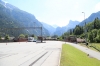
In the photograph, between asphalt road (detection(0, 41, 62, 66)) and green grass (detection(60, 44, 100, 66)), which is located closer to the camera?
asphalt road (detection(0, 41, 62, 66))

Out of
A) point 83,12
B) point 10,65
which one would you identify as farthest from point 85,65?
point 83,12

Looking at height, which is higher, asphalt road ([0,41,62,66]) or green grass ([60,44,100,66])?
asphalt road ([0,41,62,66])

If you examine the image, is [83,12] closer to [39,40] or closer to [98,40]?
[39,40]

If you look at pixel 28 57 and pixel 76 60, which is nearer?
pixel 28 57

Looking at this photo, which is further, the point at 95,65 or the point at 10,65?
the point at 95,65

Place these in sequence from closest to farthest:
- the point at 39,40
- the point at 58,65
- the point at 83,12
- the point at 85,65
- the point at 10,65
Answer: the point at 10,65
the point at 58,65
the point at 85,65
the point at 83,12
the point at 39,40

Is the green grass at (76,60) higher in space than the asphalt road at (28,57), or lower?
lower

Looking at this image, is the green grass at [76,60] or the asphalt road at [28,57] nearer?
the asphalt road at [28,57]

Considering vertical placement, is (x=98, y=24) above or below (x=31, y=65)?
above

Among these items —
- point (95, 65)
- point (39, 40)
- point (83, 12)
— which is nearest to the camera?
point (95, 65)

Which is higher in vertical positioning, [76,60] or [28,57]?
[28,57]

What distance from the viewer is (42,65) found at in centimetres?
1678

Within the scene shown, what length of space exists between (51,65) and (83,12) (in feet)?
217

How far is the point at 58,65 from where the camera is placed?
1675cm
